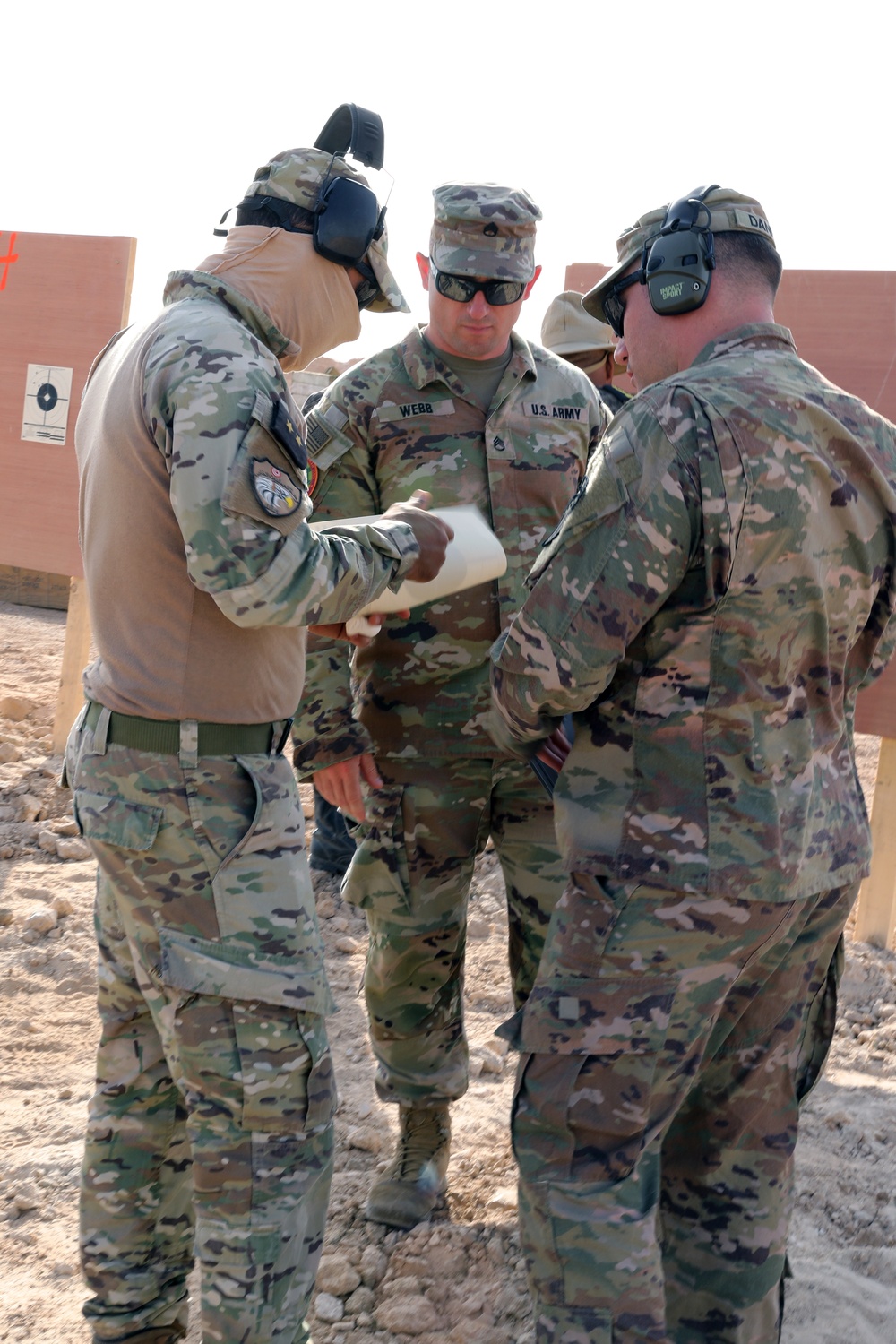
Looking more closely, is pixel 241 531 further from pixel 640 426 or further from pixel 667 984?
pixel 667 984

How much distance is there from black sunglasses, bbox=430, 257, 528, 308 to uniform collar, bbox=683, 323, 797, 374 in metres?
0.97

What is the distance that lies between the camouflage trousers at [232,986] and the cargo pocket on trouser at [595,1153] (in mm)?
401

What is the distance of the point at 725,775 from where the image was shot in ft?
6.04

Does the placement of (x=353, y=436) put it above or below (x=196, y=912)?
above

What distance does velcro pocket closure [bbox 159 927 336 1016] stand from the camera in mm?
1941

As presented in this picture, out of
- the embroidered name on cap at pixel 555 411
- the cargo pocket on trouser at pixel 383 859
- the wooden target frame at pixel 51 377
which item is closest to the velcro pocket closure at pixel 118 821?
the cargo pocket on trouser at pixel 383 859

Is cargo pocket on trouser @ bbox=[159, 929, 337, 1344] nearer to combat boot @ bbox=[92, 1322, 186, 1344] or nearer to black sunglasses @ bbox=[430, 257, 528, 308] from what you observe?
combat boot @ bbox=[92, 1322, 186, 1344]

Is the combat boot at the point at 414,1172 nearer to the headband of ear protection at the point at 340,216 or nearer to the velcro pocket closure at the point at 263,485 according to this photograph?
the velcro pocket closure at the point at 263,485

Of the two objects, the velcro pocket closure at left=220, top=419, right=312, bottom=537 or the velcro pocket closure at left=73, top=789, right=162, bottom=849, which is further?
the velcro pocket closure at left=73, top=789, right=162, bottom=849

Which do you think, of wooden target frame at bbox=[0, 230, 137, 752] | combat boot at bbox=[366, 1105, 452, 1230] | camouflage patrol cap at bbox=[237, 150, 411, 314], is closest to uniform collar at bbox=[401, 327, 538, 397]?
camouflage patrol cap at bbox=[237, 150, 411, 314]

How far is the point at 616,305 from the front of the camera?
2172mm

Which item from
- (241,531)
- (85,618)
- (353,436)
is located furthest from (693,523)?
(85,618)

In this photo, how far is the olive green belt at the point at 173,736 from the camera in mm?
2016

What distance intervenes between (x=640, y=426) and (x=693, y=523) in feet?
0.58
